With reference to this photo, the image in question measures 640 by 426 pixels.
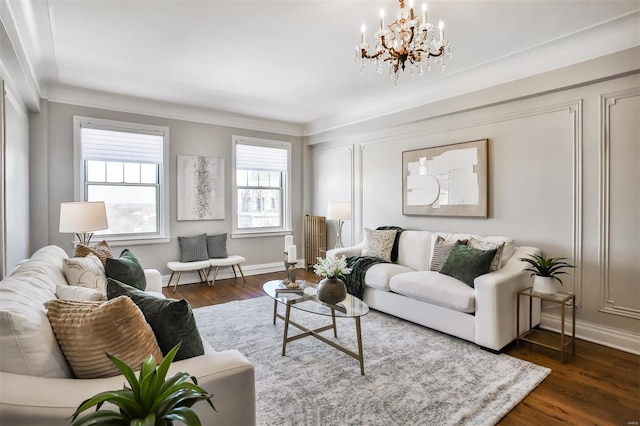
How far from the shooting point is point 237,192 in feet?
19.1

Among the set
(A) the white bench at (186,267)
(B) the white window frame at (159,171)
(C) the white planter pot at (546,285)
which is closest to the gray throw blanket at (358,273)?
(C) the white planter pot at (546,285)

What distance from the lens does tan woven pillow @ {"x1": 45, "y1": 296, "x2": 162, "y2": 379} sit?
123 cm

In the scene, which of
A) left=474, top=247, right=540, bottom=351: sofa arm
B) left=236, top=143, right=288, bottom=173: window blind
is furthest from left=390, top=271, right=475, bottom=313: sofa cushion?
left=236, top=143, right=288, bottom=173: window blind

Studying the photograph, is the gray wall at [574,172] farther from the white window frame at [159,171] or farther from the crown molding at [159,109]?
the white window frame at [159,171]

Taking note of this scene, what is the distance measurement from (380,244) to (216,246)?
2.65 m

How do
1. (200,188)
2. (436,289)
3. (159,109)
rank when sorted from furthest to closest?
(200,188) → (159,109) → (436,289)

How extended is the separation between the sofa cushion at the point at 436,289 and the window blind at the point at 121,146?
12.7ft

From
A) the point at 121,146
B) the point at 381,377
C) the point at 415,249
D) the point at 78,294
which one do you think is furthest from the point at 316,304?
the point at 121,146

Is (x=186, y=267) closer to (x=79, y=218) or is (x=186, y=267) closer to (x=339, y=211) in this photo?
(x=79, y=218)

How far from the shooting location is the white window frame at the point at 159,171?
4.42 metres

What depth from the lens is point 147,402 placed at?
92 centimetres

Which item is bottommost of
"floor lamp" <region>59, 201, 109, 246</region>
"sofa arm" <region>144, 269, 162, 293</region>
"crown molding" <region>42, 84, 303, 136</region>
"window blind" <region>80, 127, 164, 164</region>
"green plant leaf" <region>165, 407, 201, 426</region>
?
"sofa arm" <region>144, 269, 162, 293</region>

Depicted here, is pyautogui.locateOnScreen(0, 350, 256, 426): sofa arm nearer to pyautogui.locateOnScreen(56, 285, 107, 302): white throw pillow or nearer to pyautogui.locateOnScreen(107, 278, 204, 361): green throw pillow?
pyautogui.locateOnScreen(107, 278, 204, 361): green throw pillow

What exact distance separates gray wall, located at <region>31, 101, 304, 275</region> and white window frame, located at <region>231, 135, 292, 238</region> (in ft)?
0.25
